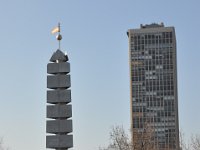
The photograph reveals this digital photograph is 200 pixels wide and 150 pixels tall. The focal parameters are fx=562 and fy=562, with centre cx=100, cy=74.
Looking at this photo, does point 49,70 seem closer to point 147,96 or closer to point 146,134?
point 146,134

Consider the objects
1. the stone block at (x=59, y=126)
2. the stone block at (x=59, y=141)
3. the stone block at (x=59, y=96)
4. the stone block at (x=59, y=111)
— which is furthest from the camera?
the stone block at (x=59, y=96)

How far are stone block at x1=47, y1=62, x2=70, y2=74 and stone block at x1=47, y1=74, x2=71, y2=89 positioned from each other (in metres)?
0.28

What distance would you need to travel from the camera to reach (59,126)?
30.4 meters

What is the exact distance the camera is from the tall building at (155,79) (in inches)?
6609

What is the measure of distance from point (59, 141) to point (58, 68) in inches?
158

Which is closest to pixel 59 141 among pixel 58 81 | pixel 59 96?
pixel 59 96

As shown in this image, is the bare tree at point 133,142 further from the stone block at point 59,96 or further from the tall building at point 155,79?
the tall building at point 155,79

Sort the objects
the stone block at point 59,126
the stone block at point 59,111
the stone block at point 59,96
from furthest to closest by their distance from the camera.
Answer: the stone block at point 59,96, the stone block at point 59,111, the stone block at point 59,126

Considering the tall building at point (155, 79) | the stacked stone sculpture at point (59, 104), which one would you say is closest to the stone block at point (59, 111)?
the stacked stone sculpture at point (59, 104)

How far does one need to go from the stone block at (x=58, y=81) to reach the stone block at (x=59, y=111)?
1.10 m

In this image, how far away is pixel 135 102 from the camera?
6708 inches

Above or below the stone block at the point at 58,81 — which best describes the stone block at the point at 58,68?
above

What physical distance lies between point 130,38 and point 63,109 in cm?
14979

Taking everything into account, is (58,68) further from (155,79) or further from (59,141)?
(155,79)
